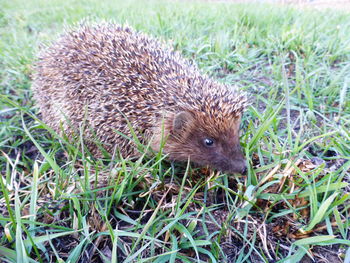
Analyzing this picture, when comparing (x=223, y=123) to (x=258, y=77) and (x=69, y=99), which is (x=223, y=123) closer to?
(x=258, y=77)

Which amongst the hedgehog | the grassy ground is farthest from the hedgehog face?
the grassy ground

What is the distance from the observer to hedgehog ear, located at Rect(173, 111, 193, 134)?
2.88 m

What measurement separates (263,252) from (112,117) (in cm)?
207

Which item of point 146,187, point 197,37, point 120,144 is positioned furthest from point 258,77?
point 146,187

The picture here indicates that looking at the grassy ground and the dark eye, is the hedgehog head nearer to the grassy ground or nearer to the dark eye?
the dark eye

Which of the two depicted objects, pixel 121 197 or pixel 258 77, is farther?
pixel 258 77

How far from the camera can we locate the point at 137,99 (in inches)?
122

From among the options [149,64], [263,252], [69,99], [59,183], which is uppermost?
[149,64]

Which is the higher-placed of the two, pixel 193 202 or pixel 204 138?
pixel 204 138

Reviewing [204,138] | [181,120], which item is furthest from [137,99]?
[204,138]

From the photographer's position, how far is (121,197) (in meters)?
2.40

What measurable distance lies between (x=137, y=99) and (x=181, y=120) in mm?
573

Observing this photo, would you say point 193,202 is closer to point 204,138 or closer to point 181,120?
point 204,138

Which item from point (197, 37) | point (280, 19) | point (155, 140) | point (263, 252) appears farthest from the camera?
point (280, 19)
